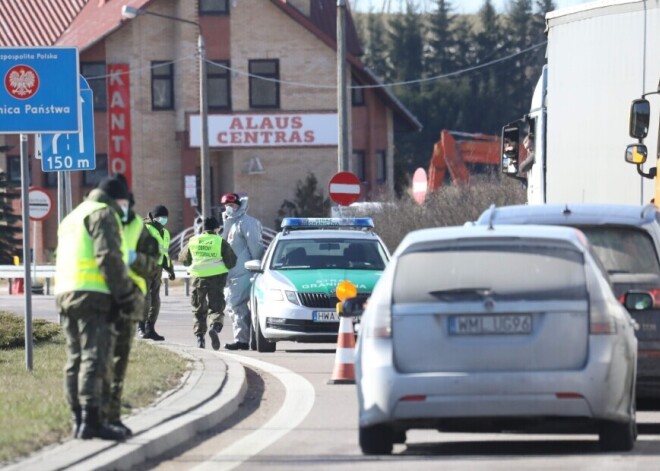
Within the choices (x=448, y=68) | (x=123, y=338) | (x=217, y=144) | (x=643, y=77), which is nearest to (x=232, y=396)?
(x=123, y=338)

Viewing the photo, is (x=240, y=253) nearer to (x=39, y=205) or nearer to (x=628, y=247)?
(x=628, y=247)

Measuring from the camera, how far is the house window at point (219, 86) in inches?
2386

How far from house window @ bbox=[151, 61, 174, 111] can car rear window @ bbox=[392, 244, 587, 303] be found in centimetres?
5074

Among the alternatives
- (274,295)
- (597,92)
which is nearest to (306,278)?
(274,295)

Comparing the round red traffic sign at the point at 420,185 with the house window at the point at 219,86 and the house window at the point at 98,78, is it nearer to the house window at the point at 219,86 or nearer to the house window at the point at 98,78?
the house window at the point at 219,86

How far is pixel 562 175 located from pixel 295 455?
13.3m

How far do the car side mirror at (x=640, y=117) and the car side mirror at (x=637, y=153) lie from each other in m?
0.26

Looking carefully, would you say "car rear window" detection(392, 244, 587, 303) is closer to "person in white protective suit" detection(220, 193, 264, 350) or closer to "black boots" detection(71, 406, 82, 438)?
"black boots" detection(71, 406, 82, 438)

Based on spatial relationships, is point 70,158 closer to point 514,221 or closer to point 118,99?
point 514,221

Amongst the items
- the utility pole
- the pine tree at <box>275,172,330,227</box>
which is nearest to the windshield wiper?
the utility pole

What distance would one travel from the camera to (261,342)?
20875 mm

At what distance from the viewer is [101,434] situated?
10820mm

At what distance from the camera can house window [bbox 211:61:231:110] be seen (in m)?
60.6

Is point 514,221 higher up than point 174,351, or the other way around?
point 514,221
